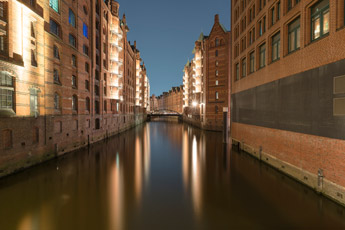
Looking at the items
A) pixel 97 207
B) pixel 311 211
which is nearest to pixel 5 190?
pixel 97 207

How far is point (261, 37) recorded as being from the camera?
16.7m

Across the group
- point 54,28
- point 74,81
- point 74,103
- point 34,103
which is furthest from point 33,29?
point 74,103

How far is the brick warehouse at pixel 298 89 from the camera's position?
8656 millimetres

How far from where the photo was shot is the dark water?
7316 mm

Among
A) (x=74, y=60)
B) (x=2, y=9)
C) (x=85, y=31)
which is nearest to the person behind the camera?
(x=2, y=9)

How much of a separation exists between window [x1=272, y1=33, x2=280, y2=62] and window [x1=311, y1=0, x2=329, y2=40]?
3513 mm

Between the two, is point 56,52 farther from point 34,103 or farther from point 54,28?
point 34,103

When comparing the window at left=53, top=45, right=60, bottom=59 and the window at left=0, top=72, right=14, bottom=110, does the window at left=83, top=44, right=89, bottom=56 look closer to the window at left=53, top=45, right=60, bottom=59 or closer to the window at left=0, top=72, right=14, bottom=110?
the window at left=53, top=45, right=60, bottom=59

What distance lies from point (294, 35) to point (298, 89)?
4070mm

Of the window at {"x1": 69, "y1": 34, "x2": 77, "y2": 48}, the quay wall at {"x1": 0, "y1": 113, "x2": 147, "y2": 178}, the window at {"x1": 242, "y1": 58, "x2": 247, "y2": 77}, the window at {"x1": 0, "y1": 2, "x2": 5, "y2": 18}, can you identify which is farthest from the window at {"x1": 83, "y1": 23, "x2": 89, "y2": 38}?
the window at {"x1": 242, "y1": 58, "x2": 247, "y2": 77}

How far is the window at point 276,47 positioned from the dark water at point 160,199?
910 centimetres

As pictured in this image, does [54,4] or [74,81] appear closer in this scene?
[54,4]

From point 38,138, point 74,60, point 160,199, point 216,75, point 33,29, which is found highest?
point 216,75

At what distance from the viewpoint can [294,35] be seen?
12.3m
